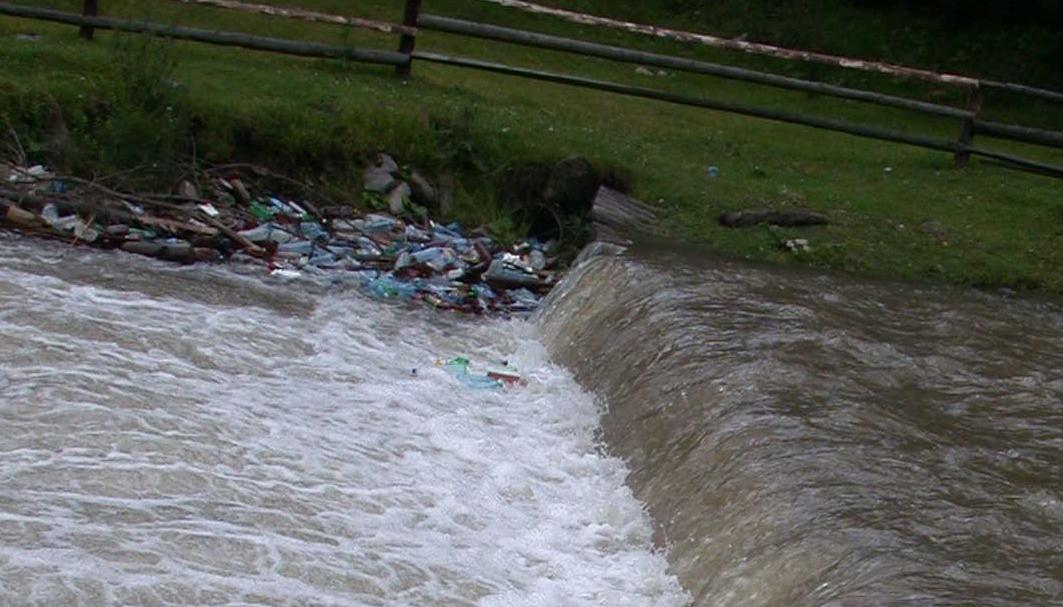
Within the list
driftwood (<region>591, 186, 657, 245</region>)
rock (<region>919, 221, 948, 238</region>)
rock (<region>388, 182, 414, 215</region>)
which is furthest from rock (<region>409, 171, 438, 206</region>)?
rock (<region>919, 221, 948, 238</region>)

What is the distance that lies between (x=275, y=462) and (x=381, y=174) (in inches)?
223

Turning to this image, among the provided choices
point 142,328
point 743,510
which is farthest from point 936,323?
point 142,328

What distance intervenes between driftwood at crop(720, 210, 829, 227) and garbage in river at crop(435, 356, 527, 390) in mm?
3429

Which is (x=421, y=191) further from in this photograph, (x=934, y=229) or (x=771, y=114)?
(x=934, y=229)

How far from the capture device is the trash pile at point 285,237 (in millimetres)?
11070

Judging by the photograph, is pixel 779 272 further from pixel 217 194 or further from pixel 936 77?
→ pixel 936 77

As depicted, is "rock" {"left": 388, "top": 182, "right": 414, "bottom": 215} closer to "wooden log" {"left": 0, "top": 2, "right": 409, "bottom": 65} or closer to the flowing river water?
the flowing river water

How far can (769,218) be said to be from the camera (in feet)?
41.1

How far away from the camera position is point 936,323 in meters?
9.89

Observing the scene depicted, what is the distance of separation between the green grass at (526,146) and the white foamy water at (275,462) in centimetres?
205

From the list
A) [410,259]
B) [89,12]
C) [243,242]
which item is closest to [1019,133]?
[410,259]

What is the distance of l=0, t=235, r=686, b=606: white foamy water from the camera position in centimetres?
618

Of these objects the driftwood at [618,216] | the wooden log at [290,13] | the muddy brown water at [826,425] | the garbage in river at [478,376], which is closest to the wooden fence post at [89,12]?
the wooden log at [290,13]

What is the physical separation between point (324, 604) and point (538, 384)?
3.69m
